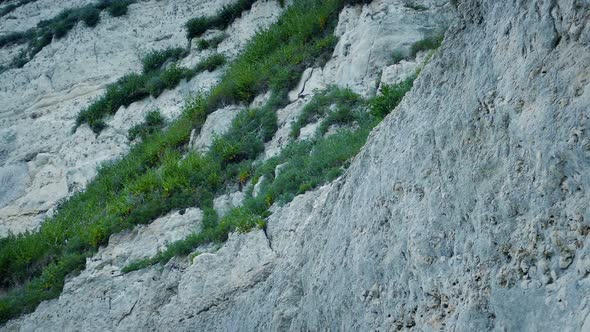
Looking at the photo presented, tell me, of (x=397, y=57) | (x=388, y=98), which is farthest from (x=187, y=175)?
(x=397, y=57)

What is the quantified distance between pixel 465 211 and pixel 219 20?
1765cm

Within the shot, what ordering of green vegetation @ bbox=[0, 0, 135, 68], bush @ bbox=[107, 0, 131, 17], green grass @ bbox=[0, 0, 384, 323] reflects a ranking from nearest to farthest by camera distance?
green grass @ bbox=[0, 0, 384, 323] < green vegetation @ bbox=[0, 0, 135, 68] < bush @ bbox=[107, 0, 131, 17]

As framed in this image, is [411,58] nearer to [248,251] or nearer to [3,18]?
[248,251]

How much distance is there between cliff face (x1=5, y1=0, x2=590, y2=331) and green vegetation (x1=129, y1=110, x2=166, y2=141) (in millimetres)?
Result: 9419

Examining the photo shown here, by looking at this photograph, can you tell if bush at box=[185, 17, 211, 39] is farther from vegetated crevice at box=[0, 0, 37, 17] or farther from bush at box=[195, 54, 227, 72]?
vegetated crevice at box=[0, 0, 37, 17]

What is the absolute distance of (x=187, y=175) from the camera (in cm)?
1381

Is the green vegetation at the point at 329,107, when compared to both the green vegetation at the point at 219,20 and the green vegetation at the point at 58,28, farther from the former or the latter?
the green vegetation at the point at 58,28

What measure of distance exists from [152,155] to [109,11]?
12409 mm

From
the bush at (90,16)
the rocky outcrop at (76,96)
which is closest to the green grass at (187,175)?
the rocky outcrop at (76,96)

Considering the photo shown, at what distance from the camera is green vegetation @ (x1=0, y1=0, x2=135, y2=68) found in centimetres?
2592

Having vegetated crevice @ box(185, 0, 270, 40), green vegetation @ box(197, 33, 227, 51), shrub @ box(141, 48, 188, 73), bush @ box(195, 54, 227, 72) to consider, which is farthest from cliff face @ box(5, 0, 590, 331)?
shrub @ box(141, 48, 188, 73)

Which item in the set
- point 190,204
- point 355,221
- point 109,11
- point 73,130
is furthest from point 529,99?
point 109,11

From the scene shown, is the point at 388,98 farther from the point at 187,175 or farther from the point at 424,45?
the point at 187,175

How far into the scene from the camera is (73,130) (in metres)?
20.2
